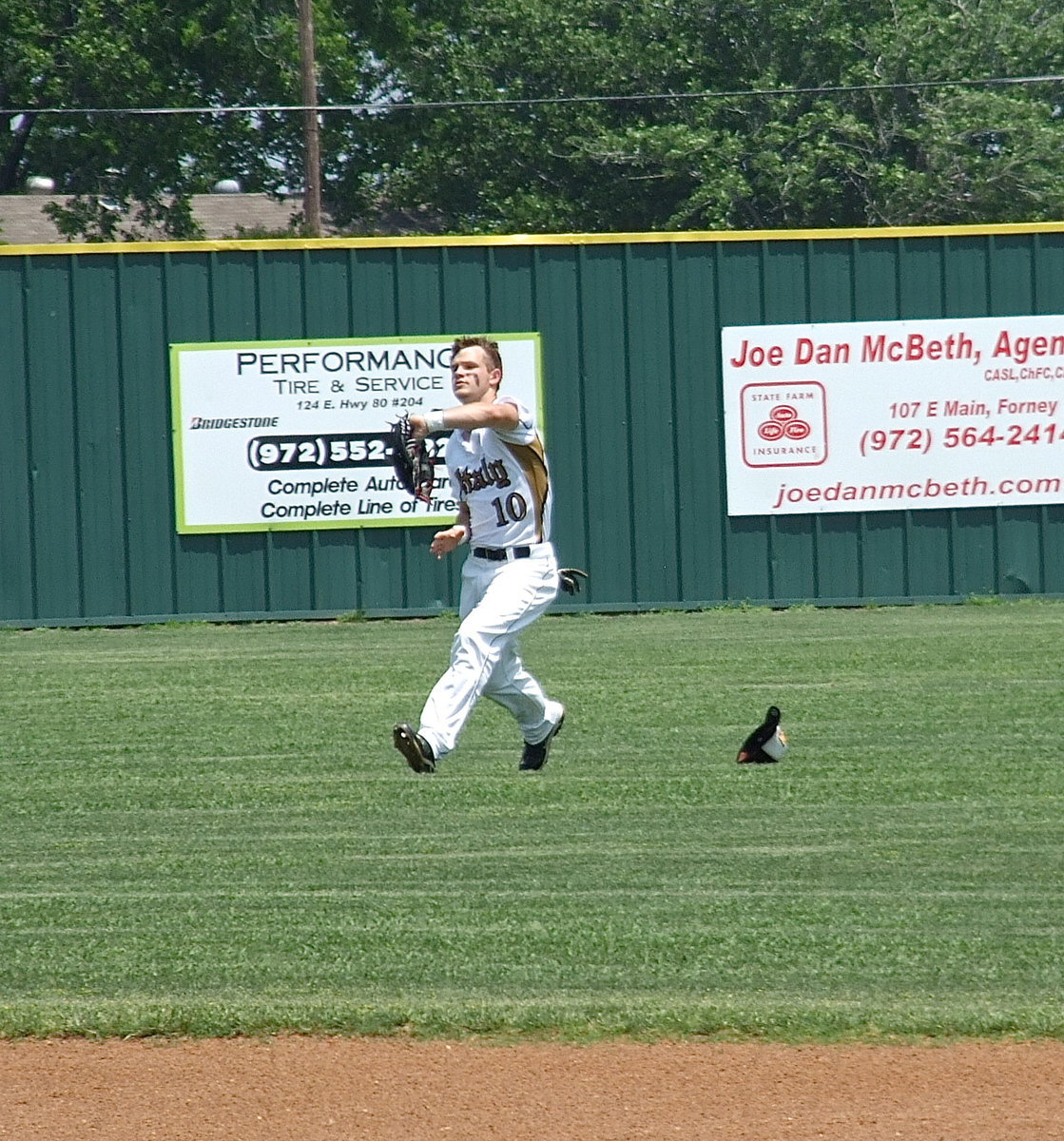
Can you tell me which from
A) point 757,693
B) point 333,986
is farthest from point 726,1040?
point 757,693

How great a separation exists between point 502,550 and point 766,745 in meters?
1.61

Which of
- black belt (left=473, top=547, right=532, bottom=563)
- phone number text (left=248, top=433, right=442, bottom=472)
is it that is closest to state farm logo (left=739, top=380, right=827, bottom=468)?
phone number text (left=248, top=433, right=442, bottom=472)

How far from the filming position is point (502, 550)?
797 cm

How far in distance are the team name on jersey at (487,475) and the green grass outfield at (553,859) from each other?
4.66 feet

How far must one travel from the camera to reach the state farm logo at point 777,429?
52.5 feet

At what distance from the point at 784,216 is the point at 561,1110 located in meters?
39.4

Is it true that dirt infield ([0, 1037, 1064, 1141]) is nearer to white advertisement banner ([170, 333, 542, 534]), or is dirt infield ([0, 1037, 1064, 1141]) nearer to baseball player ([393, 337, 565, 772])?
baseball player ([393, 337, 565, 772])

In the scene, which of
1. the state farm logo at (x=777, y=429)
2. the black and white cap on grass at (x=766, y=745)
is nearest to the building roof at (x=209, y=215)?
the state farm logo at (x=777, y=429)

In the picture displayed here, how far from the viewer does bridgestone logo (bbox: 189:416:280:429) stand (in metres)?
15.8

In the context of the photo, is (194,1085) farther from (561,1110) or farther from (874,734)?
(874,734)

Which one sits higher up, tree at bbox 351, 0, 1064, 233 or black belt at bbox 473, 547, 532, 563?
tree at bbox 351, 0, 1064, 233

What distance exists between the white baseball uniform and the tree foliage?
31612mm

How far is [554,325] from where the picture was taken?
52.3ft

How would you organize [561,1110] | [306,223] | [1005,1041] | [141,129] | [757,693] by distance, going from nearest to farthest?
[561,1110], [1005,1041], [757,693], [306,223], [141,129]
